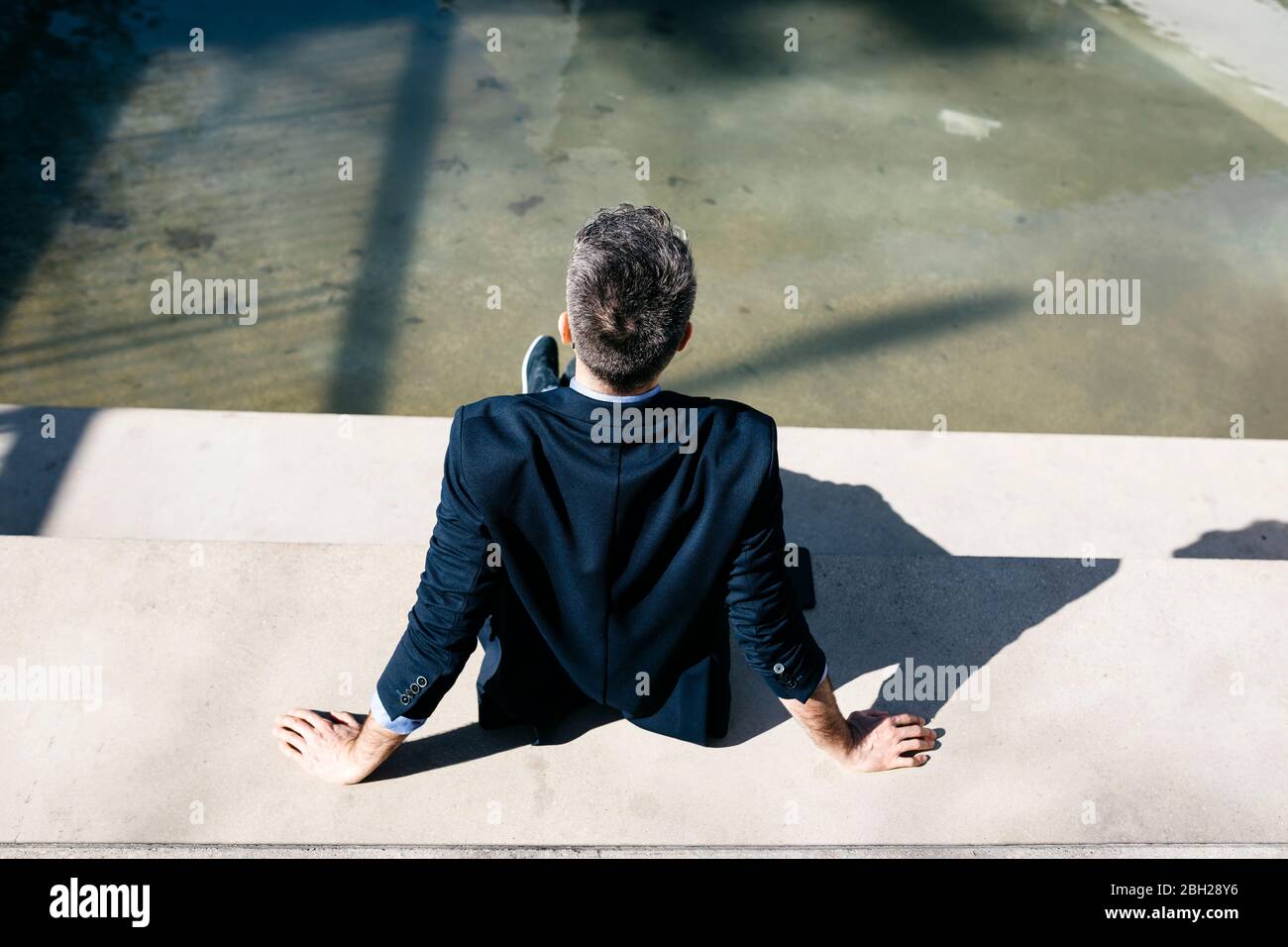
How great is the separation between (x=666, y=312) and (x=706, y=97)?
3816 mm

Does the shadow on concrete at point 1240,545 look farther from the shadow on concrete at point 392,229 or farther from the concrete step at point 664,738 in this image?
the shadow on concrete at point 392,229

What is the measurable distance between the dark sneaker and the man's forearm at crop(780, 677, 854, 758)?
3.93 ft

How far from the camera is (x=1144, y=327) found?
4.07 meters

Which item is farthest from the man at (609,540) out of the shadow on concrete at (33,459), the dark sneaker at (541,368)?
the shadow on concrete at (33,459)

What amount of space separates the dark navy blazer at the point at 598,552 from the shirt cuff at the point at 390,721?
22 millimetres

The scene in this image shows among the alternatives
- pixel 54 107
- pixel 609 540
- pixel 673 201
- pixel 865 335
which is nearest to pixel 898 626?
pixel 609 540

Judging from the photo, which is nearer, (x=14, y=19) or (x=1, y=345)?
(x=1, y=345)

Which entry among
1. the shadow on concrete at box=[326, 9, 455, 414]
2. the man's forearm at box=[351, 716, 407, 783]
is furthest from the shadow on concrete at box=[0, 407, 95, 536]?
the man's forearm at box=[351, 716, 407, 783]

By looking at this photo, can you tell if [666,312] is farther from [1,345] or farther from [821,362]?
[1,345]

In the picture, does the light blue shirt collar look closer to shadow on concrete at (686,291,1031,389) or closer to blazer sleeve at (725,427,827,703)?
blazer sleeve at (725,427,827,703)

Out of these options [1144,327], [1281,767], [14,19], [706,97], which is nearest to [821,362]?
[1144,327]

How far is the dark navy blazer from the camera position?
160 centimetres

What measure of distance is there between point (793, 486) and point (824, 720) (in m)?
1.02

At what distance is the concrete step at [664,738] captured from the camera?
1931 millimetres
